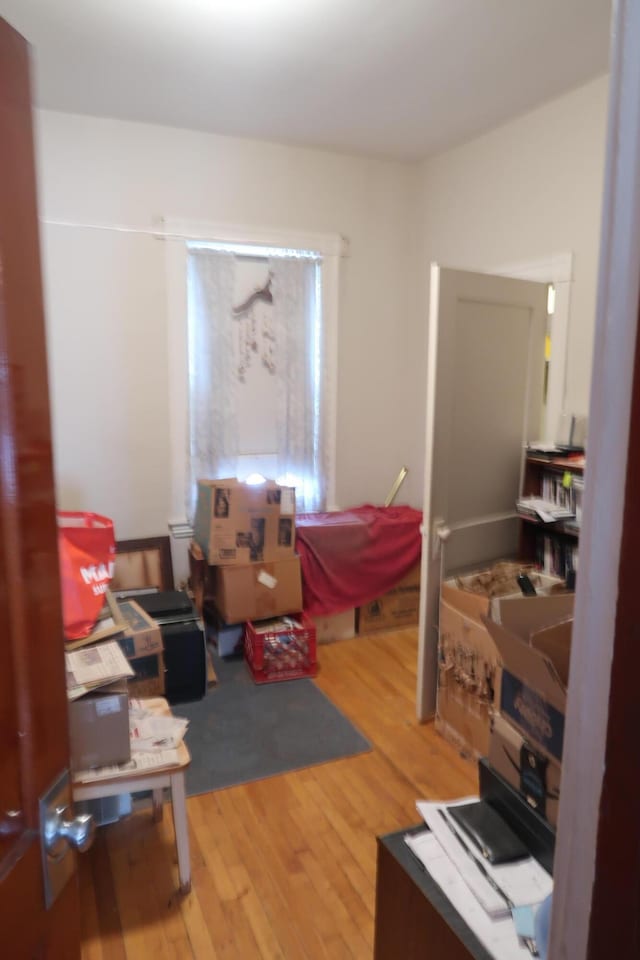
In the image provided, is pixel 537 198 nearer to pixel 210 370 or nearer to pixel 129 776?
pixel 210 370

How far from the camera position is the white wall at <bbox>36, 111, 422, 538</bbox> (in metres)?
3.47

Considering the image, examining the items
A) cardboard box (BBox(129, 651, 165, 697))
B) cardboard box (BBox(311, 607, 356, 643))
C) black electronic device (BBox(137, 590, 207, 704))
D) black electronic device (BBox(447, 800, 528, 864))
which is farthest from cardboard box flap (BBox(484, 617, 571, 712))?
cardboard box (BBox(311, 607, 356, 643))

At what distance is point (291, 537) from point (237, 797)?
143 cm

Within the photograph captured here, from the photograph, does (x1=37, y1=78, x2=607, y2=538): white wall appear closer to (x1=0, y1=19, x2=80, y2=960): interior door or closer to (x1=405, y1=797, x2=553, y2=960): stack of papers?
(x1=405, y1=797, x2=553, y2=960): stack of papers

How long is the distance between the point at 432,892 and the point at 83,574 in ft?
4.77

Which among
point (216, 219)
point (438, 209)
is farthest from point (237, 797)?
point (438, 209)

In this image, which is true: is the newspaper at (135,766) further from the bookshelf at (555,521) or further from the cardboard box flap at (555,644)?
the bookshelf at (555,521)

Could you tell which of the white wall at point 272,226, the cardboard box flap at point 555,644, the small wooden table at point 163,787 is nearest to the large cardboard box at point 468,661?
the white wall at point 272,226

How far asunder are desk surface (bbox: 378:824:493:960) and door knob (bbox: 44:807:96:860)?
67 centimetres

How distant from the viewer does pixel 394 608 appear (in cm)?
400

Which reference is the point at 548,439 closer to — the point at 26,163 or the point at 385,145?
the point at 385,145

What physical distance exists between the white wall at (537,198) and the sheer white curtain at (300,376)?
0.89m

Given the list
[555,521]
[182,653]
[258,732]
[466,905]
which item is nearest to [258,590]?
[182,653]

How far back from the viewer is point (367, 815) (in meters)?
2.38
